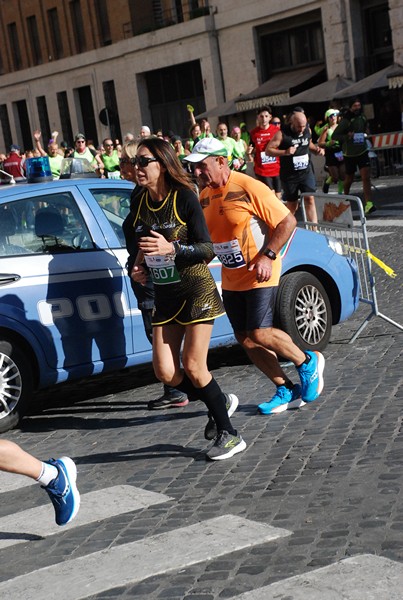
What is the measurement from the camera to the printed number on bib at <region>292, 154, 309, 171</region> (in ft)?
49.1

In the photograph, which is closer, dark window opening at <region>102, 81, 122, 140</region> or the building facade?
the building facade

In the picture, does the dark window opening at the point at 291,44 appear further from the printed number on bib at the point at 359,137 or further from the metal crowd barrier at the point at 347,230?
Answer: the metal crowd barrier at the point at 347,230

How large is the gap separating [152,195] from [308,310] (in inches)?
95.2

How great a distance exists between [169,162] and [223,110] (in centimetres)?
3622

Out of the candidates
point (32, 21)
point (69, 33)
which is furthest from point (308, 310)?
point (32, 21)

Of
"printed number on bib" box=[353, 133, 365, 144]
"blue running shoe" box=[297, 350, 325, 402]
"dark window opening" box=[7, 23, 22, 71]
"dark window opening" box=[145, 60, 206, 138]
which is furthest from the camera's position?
"dark window opening" box=[7, 23, 22, 71]

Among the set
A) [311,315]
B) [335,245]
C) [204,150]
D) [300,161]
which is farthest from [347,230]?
[300,161]

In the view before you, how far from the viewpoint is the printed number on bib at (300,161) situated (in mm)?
14969

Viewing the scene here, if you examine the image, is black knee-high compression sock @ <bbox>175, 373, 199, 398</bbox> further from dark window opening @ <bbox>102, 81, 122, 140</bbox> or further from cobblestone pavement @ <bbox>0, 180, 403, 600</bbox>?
dark window opening @ <bbox>102, 81, 122, 140</bbox>

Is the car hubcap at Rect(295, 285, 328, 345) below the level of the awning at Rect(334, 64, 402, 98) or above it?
below

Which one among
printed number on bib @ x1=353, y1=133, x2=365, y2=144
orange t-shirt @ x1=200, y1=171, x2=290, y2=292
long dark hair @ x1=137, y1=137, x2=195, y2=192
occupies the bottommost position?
printed number on bib @ x1=353, y1=133, x2=365, y2=144

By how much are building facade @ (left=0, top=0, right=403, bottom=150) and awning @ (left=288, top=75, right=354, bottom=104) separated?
2.17ft

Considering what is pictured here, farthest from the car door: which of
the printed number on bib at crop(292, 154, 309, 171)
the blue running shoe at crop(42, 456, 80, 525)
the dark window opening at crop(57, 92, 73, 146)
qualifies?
the dark window opening at crop(57, 92, 73, 146)

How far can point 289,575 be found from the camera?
4.41 m
